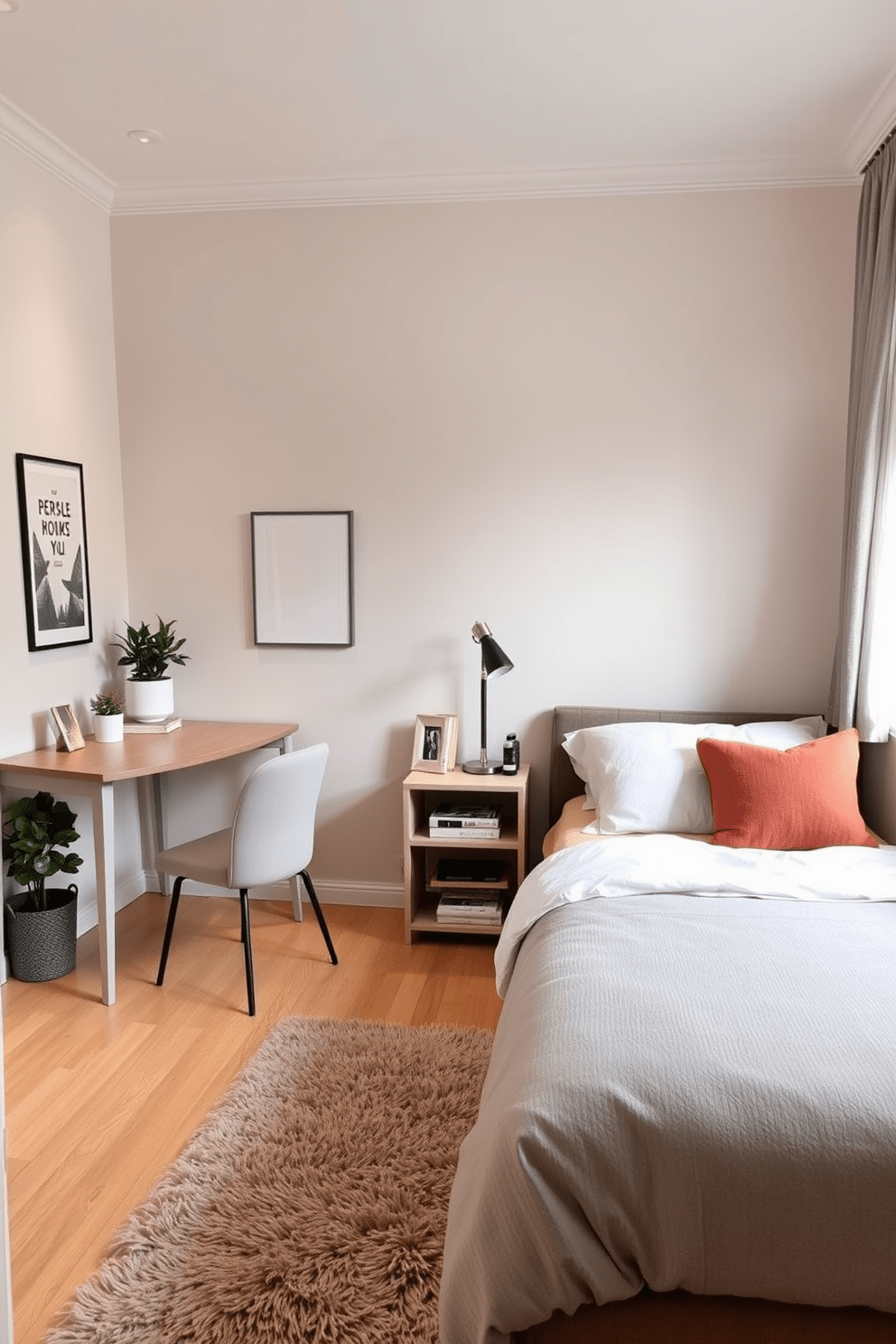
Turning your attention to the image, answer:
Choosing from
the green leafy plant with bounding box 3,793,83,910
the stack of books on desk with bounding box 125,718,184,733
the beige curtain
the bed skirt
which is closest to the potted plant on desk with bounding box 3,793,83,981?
the green leafy plant with bounding box 3,793,83,910

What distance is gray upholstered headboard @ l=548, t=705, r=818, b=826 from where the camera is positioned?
3506 mm

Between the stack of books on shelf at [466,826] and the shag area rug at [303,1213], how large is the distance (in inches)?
34.0

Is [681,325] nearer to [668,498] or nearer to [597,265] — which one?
[597,265]

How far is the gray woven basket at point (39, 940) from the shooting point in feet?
10.2

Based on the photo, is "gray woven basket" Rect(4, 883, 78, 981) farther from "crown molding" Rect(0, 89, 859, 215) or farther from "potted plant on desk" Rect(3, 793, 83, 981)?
"crown molding" Rect(0, 89, 859, 215)

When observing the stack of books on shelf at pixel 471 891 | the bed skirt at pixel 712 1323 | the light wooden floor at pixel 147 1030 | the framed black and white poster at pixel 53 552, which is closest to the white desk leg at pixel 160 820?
the light wooden floor at pixel 147 1030

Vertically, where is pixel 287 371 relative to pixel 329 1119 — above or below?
above

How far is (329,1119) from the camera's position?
2.36 m

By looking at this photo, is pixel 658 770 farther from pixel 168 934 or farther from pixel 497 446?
pixel 168 934

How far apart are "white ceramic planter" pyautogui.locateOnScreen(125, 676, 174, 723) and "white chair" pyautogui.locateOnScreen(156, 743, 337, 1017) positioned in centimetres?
66

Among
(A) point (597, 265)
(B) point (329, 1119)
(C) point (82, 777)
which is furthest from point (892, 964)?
(A) point (597, 265)

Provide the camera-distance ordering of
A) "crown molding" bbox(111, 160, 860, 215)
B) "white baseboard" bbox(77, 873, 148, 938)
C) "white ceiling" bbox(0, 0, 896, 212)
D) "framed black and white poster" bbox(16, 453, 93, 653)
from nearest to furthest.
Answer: "white ceiling" bbox(0, 0, 896, 212) < "framed black and white poster" bbox(16, 453, 93, 653) < "crown molding" bbox(111, 160, 860, 215) < "white baseboard" bbox(77, 873, 148, 938)

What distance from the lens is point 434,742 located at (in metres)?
3.63

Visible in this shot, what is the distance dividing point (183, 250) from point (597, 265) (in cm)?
158
